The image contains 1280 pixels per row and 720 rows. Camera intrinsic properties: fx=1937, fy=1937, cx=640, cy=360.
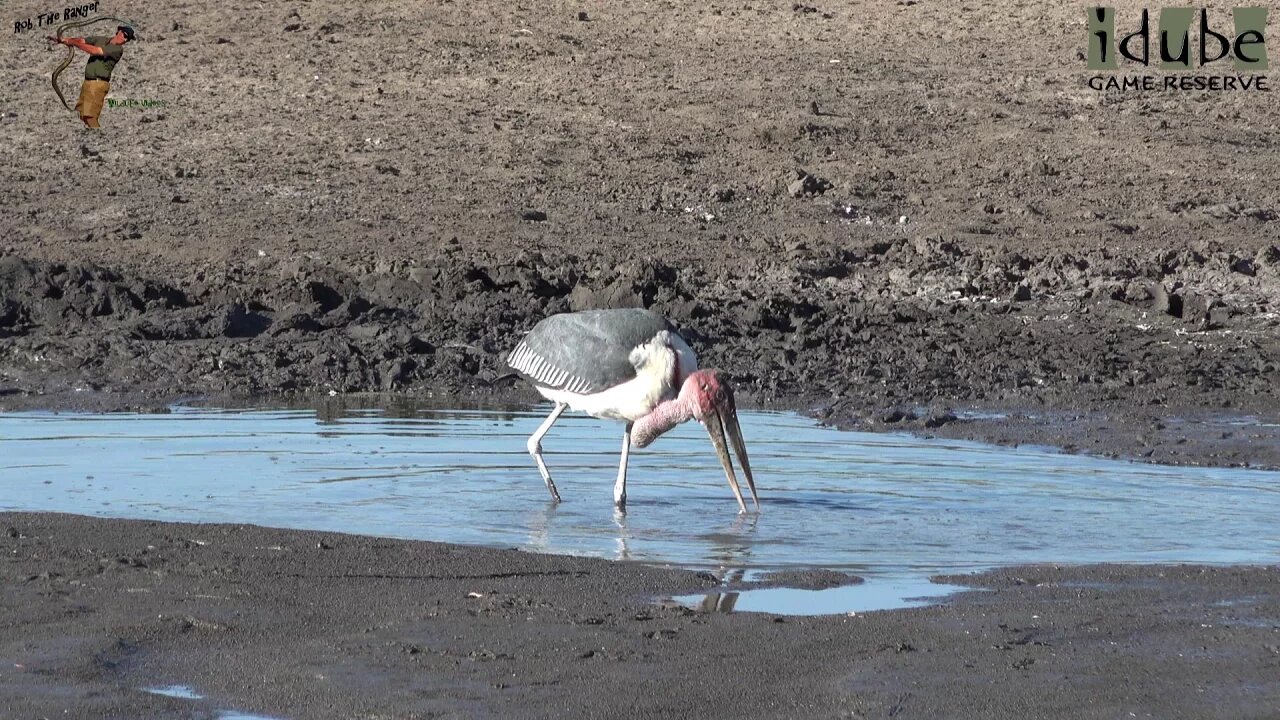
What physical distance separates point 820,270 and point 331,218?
4.39 m

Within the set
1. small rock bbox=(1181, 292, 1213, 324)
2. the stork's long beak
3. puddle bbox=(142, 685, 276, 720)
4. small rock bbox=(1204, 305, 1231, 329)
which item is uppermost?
puddle bbox=(142, 685, 276, 720)

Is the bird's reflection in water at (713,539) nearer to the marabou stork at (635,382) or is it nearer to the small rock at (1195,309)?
the marabou stork at (635,382)

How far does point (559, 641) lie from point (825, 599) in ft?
3.93

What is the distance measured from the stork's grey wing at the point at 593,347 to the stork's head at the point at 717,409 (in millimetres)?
389

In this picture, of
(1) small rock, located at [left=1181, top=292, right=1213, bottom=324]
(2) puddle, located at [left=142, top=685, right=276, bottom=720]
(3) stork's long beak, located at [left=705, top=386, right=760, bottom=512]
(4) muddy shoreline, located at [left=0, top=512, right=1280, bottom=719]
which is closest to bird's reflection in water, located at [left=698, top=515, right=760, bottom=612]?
(4) muddy shoreline, located at [left=0, top=512, right=1280, bottom=719]

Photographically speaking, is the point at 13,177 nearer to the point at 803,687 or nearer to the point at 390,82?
the point at 390,82

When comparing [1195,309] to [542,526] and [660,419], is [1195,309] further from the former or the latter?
[542,526]

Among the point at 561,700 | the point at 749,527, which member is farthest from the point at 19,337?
the point at 561,700

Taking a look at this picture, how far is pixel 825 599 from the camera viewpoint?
6.38m

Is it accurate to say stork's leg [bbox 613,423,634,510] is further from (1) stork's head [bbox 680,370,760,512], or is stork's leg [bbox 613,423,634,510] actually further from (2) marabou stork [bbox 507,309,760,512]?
(1) stork's head [bbox 680,370,760,512]

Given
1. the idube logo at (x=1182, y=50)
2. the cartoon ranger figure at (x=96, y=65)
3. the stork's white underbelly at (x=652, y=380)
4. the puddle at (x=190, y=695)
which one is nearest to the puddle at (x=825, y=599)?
the puddle at (x=190, y=695)

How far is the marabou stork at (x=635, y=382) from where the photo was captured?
8867 mm

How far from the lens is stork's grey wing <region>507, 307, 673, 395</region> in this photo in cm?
916

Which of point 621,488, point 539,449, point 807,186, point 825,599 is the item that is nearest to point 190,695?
point 825,599
